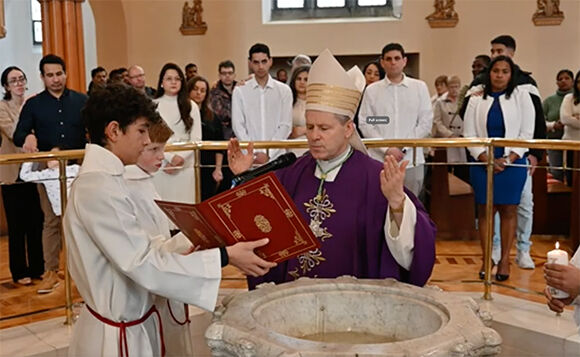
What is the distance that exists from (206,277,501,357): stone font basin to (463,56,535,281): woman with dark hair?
2500mm

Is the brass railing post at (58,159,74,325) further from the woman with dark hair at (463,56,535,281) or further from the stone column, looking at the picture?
the stone column

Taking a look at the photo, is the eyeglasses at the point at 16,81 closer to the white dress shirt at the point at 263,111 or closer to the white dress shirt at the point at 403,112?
the white dress shirt at the point at 263,111

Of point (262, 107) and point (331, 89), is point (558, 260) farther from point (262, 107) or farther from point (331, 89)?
point (262, 107)

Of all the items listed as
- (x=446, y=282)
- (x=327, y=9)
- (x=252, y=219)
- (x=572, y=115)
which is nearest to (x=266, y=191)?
(x=252, y=219)

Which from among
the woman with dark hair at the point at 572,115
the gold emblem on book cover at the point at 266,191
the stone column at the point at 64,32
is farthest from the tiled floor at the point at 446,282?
the stone column at the point at 64,32

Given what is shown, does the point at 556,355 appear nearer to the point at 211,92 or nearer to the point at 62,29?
the point at 211,92

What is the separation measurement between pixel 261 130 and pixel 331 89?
2.91 metres

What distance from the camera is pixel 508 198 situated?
451 cm

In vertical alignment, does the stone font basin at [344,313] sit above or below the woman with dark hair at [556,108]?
below

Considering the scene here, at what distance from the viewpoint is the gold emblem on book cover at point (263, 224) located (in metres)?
2.03

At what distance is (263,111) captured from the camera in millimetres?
5445

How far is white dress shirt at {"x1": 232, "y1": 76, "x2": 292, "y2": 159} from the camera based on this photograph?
213 inches

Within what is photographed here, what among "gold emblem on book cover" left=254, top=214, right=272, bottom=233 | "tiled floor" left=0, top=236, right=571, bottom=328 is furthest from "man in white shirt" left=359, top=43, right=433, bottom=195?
"gold emblem on book cover" left=254, top=214, right=272, bottom=233

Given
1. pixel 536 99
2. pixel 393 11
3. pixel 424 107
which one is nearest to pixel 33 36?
pixel 393 11
